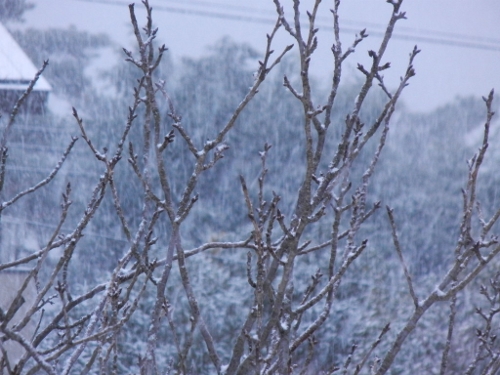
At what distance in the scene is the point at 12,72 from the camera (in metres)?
3.84

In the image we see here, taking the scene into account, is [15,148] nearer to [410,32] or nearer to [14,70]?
[14,70]

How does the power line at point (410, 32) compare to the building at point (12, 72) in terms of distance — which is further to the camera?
the power line at point (410, 32)

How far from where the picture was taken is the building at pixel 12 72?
151 inches

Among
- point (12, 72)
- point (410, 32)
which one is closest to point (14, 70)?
point (12, 72)

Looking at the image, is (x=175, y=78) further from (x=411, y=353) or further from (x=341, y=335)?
(x=411, y=353)

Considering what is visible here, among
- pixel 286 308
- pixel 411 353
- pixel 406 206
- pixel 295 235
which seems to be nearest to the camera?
pixel 295 235

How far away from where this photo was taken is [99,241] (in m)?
4.52

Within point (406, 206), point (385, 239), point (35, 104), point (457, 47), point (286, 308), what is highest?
point (457, 47)

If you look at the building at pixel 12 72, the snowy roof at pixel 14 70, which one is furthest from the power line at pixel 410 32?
the snowy roof at pixel 14 70

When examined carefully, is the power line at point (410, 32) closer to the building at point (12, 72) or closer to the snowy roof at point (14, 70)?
the building at point (12, 72)

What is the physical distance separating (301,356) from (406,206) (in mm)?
1523

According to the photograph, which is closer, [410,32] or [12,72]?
[12,72]

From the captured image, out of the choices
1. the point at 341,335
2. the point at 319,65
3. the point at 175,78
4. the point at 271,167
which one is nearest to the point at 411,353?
the point at 341,335

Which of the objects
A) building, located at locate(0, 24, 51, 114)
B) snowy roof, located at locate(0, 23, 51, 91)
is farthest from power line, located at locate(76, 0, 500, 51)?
snowy roof, located at locate(0, 23, 51, 91)
